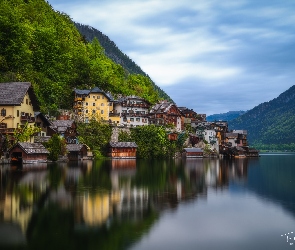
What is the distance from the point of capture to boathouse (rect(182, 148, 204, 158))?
102062 millimetres

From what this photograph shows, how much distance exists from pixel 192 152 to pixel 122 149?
2456cm

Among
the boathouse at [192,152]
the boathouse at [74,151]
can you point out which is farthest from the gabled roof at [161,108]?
the boathouse at [74,151]

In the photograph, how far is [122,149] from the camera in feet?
A: 282

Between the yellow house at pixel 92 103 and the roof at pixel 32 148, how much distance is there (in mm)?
34023

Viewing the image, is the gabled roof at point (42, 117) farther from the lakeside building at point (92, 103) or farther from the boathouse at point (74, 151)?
the lakeside building at point (92, 103)

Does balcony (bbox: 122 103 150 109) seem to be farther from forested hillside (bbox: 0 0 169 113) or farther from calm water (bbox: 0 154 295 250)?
calm water (bbox: 0 154 295 250)

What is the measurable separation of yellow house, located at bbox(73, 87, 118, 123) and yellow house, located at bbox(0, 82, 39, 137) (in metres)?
31.6

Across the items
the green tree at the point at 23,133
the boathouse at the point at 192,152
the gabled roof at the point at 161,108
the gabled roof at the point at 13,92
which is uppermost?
the gabled roof at the point at 161,108

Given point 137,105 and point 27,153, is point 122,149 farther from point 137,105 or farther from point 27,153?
point 27,153

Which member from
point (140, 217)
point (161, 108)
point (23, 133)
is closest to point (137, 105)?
point (161, 108)

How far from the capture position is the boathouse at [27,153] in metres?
56.3

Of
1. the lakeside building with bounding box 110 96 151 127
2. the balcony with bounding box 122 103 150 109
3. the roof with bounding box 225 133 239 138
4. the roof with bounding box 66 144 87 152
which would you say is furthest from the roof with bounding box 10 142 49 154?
the roof with bounding box 225 133 239 138

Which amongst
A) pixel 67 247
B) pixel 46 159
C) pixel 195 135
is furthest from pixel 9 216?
pixel 195 135

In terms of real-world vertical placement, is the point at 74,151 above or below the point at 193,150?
above
